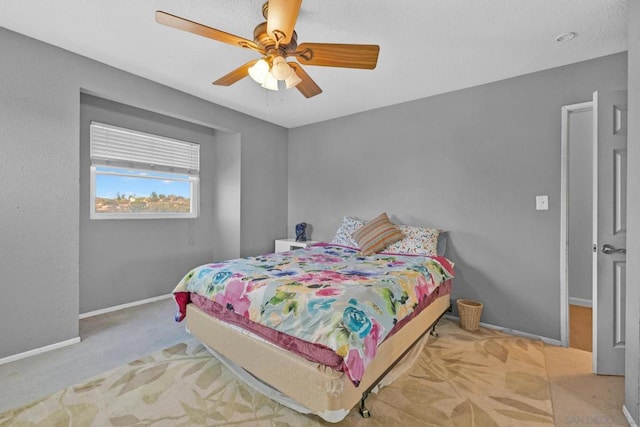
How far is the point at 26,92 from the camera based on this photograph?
2244 mm

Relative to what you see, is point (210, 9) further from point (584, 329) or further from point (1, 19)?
point (584, 329)

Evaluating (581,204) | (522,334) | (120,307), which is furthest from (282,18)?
(581,204)

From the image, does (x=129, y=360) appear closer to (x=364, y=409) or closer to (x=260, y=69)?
(x=364, y=409)

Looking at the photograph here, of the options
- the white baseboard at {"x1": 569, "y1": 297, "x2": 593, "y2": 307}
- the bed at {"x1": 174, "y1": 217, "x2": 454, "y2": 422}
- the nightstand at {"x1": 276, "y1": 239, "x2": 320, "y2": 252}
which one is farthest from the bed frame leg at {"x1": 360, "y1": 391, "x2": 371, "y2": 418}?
the white baseboard at {"x1": 569, "y1": 297, "x2": 593, "y2": 307}

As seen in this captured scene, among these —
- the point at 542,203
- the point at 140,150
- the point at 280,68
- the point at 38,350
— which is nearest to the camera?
the point at 280,68

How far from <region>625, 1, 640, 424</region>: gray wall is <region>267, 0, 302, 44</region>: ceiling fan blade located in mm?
1882

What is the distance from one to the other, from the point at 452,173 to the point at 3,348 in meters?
4.25

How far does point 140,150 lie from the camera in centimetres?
340

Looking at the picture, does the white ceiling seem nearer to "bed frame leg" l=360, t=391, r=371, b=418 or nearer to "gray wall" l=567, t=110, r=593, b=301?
"gray wall" l=567, t=110, r=593, b=301

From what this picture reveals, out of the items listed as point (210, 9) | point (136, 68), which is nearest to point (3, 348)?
point (136, 68)

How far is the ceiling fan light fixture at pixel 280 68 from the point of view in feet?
5.69

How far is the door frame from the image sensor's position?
2.51 metres

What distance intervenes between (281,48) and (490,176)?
237cm

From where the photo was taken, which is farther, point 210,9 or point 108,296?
point 108,296
